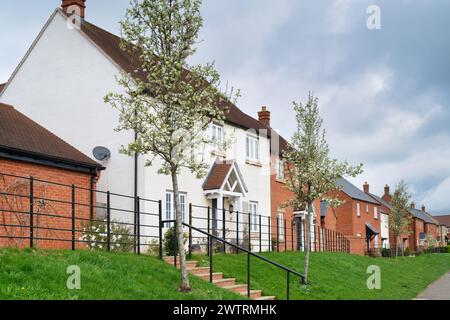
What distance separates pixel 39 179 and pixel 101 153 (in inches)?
140

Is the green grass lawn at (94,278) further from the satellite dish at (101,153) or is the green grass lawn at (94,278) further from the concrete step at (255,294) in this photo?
the satellite dish at (101,153)

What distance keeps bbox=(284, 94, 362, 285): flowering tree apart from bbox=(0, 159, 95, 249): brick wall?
6859 mm

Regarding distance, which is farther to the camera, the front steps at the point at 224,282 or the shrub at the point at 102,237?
the shrub at the point at 102,237

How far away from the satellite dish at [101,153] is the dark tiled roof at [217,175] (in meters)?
4.48

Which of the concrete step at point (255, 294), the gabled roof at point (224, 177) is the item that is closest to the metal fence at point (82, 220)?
the gabled roof at point (224, 177)

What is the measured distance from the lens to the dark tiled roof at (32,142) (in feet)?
56.2

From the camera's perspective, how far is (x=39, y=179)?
17.2 m

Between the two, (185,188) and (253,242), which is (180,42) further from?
(253,242)

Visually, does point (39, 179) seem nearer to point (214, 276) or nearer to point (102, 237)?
point (102, 237)
